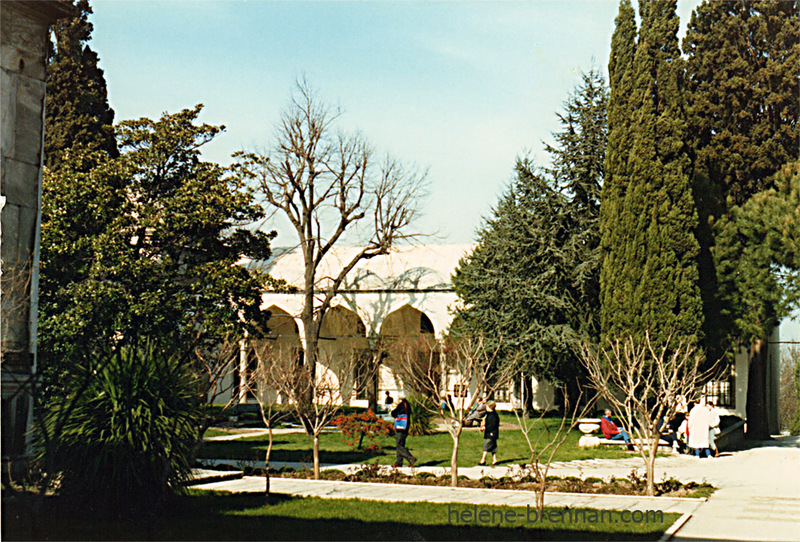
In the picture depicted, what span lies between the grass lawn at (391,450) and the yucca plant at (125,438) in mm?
5861

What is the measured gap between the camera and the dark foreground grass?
8914mm

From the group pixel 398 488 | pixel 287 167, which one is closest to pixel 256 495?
pixel 398 488

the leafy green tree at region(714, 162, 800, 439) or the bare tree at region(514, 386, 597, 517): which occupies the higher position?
the leafy green tree at region(714, 162, 800, 439)

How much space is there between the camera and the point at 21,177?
38.6 ft

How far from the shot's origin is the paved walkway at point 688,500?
10.0m

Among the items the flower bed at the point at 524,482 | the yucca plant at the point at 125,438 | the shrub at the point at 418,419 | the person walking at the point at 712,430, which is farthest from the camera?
the shrub at the point at 418,419

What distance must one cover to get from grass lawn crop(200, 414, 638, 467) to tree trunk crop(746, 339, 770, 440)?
7.40 meters

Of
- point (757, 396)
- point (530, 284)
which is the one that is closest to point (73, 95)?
point (530, 284)

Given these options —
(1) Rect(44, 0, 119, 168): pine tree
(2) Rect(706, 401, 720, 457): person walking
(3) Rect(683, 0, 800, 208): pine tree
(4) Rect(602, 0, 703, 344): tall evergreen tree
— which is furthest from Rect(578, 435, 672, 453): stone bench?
(1) Rect(44, 0, 119, 168): pine tree

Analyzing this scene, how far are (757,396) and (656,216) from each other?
29.8 ft

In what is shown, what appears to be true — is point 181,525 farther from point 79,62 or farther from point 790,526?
point 79,62

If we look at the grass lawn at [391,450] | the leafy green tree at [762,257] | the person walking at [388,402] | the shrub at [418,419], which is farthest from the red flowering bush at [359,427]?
the person walking at [388,402]

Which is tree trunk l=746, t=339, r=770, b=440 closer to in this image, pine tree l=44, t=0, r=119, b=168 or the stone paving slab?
the stone paving slab

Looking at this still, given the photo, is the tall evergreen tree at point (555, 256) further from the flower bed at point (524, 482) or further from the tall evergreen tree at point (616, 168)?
the flower bed at point (524, 482)
